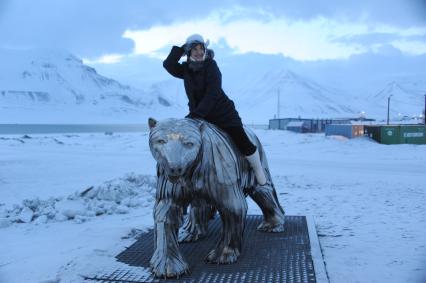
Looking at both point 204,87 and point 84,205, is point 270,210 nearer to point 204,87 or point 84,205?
point 204,87

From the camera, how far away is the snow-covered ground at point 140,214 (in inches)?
163

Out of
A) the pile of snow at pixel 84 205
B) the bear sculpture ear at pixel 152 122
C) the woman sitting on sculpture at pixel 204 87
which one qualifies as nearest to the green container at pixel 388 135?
the pile of snow at pixel 84 205

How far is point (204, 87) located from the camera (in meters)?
4.02

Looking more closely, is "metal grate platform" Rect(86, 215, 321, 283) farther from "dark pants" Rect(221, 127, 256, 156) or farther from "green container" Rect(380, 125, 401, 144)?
"green container" Rect(380, 125, 401, 144)

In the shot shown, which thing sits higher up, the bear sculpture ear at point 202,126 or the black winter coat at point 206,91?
the black winter coat at point 206,91

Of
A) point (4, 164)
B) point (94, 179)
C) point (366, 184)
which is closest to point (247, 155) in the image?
point (366, 184)

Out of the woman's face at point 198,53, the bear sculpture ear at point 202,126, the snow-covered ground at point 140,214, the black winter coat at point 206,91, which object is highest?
the woman's face at point 198,53

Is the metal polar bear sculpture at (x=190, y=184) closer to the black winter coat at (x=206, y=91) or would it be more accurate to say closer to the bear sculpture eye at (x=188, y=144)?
the bear sculpture eye at (x=188, y=144)

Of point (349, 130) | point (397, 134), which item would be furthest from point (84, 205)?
point (349, 130)

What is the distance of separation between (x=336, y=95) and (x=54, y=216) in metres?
192

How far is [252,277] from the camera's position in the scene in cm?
357

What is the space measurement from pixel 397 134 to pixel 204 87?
17.8 meters

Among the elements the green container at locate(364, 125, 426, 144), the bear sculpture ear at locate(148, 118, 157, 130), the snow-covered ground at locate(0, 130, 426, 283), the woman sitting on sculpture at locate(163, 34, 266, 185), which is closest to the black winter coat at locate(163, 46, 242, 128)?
the woman sitting on sculpture at locate(163, 34, 266, 185)

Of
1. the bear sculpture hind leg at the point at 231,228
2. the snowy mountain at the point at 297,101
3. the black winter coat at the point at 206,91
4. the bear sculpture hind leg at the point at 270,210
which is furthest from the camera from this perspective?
the snowy mountain at the point at 297,101
